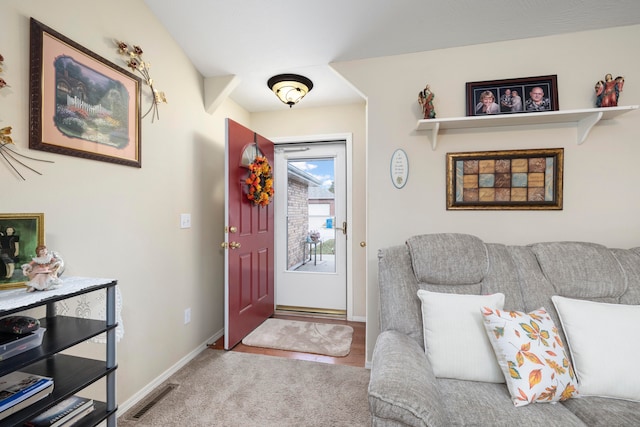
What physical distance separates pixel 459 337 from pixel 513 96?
1.62m

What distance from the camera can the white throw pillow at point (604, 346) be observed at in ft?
3.87

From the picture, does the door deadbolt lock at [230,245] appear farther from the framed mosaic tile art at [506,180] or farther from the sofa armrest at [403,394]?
the framed mosaic tile art at [506,180]

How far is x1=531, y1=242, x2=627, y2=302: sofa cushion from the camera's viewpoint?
4.77 ft

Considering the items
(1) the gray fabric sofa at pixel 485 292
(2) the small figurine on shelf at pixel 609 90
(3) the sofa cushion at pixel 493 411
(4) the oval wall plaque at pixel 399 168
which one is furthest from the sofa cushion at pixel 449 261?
(2) the small figurine on shelf at pixel 609 90

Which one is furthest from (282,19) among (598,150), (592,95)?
(598,150)

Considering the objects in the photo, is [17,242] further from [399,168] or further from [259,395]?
[399,168]

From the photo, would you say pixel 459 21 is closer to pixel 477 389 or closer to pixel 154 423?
pixel 477 389

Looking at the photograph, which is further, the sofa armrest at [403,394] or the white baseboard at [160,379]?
the white baseboard at [160,379]

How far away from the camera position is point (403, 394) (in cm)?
97

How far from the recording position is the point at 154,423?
1626 millimetres

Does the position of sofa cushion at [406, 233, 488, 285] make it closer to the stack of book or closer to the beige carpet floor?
the beige carpet floor

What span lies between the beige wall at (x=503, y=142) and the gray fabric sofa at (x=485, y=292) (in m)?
0.38

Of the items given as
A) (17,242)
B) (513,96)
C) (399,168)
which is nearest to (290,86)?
(399,168)

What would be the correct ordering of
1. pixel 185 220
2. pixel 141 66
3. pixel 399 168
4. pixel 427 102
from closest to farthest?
pixel 141 66 → pixel 427 102 → pixel 399 168 → pixel 185 220
